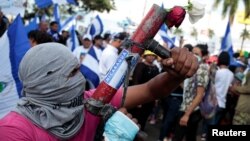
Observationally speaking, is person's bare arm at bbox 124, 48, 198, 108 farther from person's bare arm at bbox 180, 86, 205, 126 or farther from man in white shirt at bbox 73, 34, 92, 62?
man in white shirt at bbox 73, 34, 92, 62

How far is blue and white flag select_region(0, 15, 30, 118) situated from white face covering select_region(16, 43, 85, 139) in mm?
1892

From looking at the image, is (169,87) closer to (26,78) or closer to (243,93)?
(26,78)

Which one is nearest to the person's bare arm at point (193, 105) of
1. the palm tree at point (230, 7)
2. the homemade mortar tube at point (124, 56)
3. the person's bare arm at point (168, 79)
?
the person's bare arm at point (168, 79)

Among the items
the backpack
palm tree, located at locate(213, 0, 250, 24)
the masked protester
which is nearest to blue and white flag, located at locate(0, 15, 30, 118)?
the masked protester

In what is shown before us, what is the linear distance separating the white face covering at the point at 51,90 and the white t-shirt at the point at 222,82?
18.9 feet

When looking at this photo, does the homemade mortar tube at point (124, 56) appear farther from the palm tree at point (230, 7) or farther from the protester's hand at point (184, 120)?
the palm tree at point (230, 7)

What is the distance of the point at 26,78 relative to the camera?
1.65m

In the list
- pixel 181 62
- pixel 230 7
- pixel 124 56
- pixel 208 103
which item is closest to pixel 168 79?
pixel 181 62

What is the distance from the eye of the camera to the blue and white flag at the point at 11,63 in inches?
137

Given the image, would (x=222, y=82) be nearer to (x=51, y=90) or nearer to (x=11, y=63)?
(x=11, y=63)

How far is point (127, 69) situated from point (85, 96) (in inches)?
11.1

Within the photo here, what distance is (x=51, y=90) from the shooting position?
163 centimetres

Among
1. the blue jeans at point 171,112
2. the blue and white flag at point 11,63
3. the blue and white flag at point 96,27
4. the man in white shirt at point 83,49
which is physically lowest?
the blue and white flag at point 96,27

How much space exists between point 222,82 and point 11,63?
4433 mm
